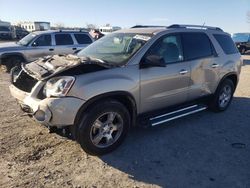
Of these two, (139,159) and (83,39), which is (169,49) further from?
(83,39)

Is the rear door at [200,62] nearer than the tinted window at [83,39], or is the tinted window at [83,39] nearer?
the rear door at [200,62]

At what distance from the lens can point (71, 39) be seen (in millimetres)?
12266

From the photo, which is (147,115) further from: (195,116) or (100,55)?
(195,116)

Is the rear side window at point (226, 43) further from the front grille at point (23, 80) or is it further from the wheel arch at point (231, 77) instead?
the front grille at point (23, 80)

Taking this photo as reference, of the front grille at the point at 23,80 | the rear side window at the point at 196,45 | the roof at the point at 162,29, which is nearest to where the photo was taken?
the front grille at the point at 23,80

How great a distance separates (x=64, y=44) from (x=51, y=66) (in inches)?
317

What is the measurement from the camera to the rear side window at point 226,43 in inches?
246

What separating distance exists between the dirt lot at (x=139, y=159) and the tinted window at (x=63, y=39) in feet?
22.2

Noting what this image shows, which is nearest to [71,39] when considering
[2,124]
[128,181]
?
[2,124]

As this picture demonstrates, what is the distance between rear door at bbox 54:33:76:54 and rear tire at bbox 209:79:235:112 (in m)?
7.33

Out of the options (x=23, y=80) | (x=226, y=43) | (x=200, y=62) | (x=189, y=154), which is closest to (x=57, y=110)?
(x=23, y=80)

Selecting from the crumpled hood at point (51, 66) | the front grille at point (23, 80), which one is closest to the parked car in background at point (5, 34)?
the front grille at point (23, 80)

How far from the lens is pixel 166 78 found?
191 inches

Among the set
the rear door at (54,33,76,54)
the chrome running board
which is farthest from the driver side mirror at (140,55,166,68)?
the rear door at (54,33,76,54)
